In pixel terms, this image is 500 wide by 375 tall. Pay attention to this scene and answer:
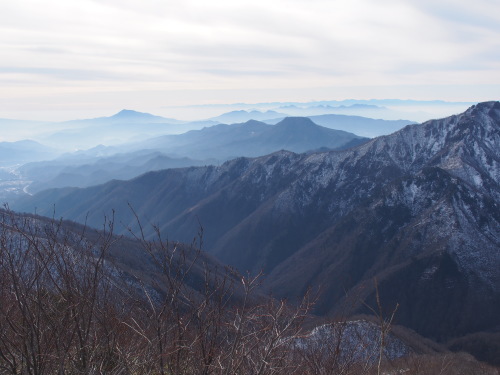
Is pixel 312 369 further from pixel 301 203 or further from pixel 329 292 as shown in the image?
pixel 301 203

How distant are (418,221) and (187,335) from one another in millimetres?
118336

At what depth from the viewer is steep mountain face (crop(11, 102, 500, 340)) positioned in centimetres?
10112

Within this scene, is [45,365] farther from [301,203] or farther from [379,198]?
[301,203]

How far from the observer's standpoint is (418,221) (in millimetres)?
118500

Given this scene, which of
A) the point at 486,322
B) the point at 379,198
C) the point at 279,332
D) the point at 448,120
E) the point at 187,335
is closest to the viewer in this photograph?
the point at 279,332

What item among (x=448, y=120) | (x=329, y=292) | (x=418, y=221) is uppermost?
(x=448, y=120)

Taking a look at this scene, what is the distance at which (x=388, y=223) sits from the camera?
5027 inches

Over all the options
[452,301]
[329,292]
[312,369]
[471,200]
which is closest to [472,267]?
[452,301]

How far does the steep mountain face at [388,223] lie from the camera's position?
10112cm

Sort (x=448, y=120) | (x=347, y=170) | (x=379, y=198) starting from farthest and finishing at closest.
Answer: (x=347, y=170)
(x=448, y=120)
(x=379, y=198)

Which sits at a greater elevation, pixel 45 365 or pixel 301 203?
pixel 45 365

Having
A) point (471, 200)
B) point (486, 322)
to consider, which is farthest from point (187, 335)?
point (471, 200)

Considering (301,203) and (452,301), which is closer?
(452,301)

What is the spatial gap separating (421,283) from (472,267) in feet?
39.8
